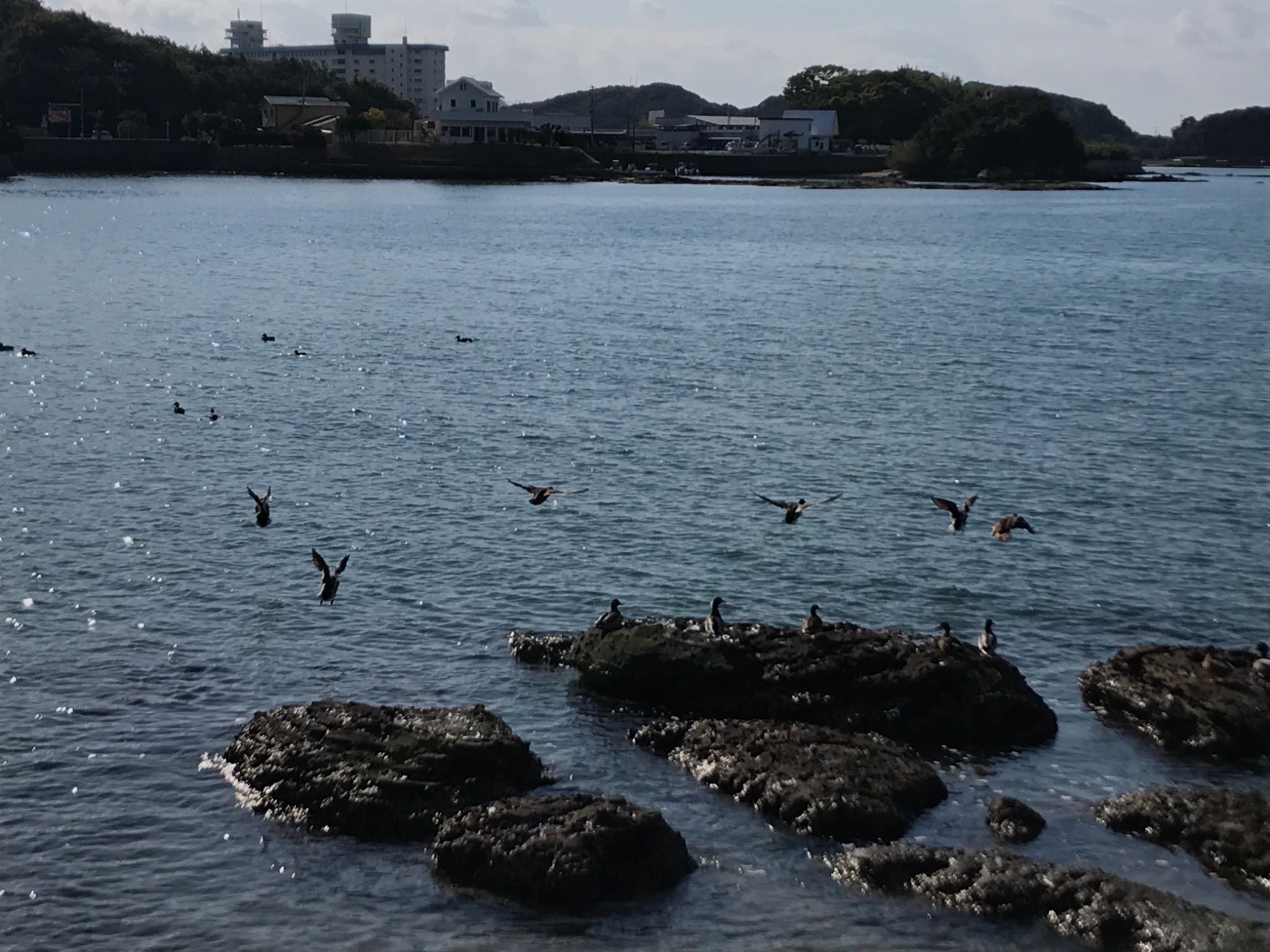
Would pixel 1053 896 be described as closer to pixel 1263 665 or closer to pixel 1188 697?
pixel 1188 697

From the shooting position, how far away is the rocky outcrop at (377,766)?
19.4 meters

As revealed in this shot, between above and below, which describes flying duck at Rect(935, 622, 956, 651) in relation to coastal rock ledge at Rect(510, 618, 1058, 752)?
above

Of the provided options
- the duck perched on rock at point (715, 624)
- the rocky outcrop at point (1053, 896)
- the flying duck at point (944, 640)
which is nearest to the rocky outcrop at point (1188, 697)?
the flying duck at point (944, 640)

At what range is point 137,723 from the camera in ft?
75.8

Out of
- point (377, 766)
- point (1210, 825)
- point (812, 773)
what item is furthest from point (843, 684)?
point (377, 766)

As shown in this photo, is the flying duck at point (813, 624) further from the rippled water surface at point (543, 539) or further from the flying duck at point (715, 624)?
the rippled water surface at point (543, 539)

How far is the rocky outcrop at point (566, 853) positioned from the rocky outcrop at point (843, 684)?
4295 mm

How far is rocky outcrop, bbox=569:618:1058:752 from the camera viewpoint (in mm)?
22234

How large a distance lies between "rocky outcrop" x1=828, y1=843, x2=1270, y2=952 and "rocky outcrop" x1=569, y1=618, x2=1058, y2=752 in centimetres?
361

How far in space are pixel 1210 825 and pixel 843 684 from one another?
5.52 meters

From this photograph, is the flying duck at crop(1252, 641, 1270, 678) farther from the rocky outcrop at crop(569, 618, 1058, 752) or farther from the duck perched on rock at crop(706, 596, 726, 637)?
the duck perched on rock at crop(706, 596, 726, 637)

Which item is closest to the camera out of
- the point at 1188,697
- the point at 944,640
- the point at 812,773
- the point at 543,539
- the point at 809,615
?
the point at 812,773

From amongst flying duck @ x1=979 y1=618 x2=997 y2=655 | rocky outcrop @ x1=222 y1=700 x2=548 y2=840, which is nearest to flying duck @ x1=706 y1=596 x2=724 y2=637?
rocky outcrop @ x1=222 y1=700 x2=548 y2=840

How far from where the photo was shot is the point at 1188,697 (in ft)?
74.9
